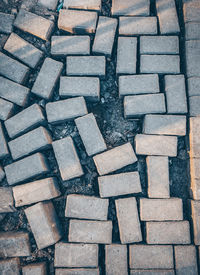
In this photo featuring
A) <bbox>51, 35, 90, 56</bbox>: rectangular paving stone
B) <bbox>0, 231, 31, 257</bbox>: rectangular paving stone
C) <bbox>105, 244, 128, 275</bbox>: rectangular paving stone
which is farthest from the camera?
<bbox>51, 35, 90, 56</bbox>: rectangular paving stone

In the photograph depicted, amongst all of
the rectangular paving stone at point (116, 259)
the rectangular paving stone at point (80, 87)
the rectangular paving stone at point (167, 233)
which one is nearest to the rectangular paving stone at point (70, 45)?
the rectangular paving stone at point (80, 87)

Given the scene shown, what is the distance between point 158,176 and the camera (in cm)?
291

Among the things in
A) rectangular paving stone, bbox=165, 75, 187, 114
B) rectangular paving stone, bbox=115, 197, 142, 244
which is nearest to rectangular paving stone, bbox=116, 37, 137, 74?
rectangular paving stone, bbox=165, 75, 187, 114

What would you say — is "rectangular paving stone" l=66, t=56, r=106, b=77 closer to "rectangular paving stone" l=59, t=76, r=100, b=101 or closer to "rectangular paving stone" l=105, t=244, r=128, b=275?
"rectangular paving stone" l=59, t=76, r=100, b=101

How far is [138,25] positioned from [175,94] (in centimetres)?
116

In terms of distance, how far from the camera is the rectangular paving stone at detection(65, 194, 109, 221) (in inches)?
112

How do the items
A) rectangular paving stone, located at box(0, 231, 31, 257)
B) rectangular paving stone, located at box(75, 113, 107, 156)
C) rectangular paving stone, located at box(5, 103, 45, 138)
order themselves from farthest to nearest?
rectangular paving stone, located at box(5, 103, 45, 138) < rectangular paving stone, located at box(75, 113, 107, 156) < rectangular paving stone, located at box(0, 231, 31, 257)

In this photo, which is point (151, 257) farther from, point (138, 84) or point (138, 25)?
point (138, 25)

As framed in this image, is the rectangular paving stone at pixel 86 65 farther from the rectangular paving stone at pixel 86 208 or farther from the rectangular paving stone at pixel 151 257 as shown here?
the rectangular paving stone at pixel 151 257

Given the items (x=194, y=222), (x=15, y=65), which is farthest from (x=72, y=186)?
(x=15, y=65)

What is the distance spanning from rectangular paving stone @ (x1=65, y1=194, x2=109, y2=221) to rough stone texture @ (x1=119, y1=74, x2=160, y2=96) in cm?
149

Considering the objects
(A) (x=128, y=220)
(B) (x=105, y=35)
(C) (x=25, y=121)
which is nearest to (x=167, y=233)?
(A) (x=128, y=220)

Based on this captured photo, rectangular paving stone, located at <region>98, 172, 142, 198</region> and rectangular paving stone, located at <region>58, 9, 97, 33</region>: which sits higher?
rectangular paving stone, located at <region>58, 9, 97, 33</region>

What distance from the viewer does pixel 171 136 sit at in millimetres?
2980
